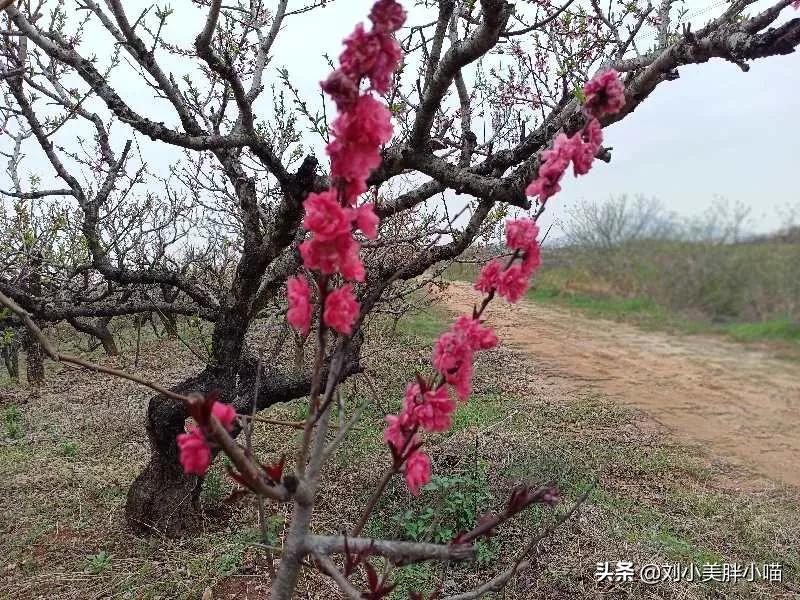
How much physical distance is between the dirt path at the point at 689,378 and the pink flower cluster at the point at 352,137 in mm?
4496

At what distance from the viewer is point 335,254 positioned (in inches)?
32.8

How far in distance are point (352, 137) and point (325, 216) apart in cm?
12

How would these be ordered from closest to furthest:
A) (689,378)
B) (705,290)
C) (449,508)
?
1. (449,508)
2. (689,378)
3. (705,290)

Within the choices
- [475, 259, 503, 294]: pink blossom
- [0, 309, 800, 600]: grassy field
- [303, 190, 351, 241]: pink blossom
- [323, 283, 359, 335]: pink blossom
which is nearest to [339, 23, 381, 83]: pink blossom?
[303, 190, 351, 241]: pink blossom

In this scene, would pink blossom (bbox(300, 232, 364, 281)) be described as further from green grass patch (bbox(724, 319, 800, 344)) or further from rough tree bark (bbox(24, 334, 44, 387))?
green grass patch (bbox(724, 319, 800, 344))

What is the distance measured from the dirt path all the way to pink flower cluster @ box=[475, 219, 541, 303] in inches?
166

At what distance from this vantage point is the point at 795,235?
852 cm

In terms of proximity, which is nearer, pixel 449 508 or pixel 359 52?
pixel 359 52

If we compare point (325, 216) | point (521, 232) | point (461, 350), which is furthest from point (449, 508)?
point (325, 216)

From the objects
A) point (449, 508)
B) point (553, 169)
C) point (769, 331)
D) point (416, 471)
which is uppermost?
point (553, 169)

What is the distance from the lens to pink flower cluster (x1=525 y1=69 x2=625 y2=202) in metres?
0.97

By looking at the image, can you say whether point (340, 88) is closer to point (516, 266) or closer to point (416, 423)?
point (516, 266)

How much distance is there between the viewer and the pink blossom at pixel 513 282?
106 centimetres

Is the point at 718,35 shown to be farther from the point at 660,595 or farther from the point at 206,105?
the point at 206,105
